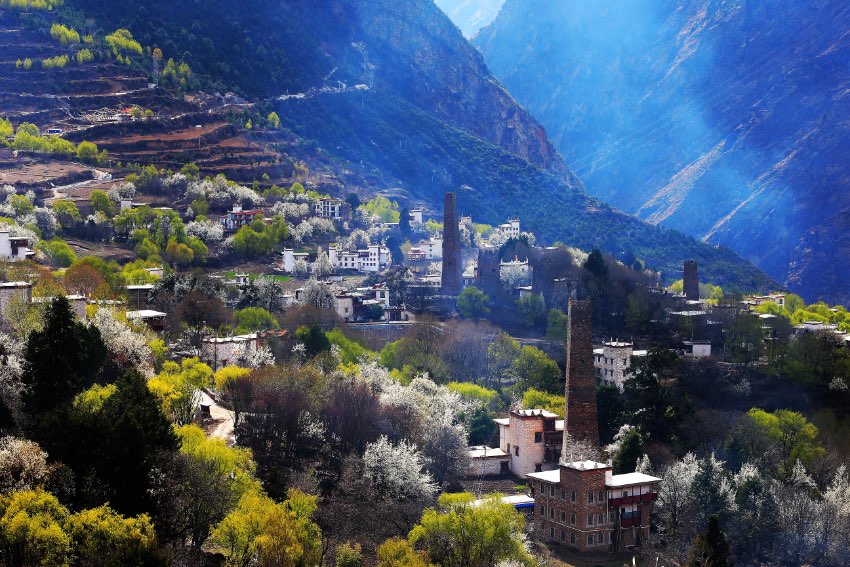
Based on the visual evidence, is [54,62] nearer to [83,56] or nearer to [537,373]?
[83,56]

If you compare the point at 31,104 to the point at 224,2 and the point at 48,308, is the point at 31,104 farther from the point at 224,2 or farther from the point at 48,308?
the point at 48,308

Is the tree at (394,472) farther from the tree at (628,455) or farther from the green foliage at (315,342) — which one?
the green foliage at (315,342)

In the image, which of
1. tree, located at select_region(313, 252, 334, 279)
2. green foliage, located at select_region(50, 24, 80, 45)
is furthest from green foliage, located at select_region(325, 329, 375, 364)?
green foliage, located at select_region(50, 24, 80, 45)

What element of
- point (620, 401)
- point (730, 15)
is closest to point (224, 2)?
point (730, 15)

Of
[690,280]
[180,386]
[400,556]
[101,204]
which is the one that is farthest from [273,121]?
[400,556]

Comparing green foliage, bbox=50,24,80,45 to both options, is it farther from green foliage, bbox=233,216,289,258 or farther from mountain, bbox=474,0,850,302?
mountain, bbox=474,0,850,302

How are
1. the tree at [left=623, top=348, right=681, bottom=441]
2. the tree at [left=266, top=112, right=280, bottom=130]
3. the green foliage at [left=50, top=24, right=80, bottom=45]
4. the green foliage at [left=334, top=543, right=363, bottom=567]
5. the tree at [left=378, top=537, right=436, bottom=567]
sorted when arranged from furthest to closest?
the tree at [left=266, top=112, right=280, bottom=130] → the green foliage at [left=50, top=24, right=80, bottom=45] → the tree at [left=623, top=348, right=681, bottom=441] → the green foliage at [left=334, top=543, right=363, bottom=567] → the tree at [left=378, top=537, right=436, bottom=567]
